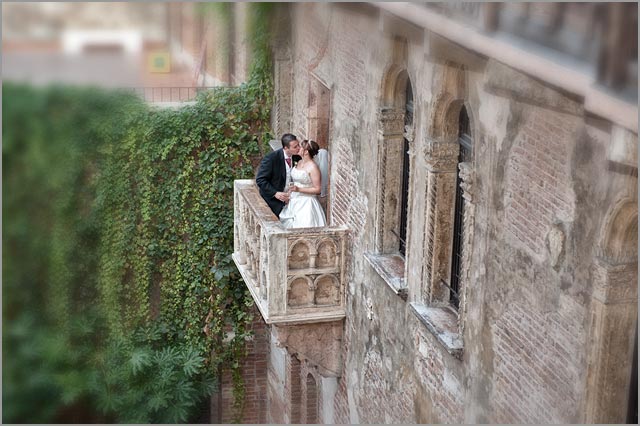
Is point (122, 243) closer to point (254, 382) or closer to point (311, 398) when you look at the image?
point (254, 382)

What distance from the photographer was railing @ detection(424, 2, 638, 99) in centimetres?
550

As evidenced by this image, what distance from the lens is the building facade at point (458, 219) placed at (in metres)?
6.50

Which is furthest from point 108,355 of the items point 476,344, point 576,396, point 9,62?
point 576,396

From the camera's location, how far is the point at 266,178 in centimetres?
1223

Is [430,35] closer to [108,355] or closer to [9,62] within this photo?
[9,62]

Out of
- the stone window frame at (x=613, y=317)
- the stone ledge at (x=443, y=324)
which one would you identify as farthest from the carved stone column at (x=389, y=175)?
the stone window frame at (x=613, y=317)

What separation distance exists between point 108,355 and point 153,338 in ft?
2.09

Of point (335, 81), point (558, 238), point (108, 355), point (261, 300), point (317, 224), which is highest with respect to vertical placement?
point (335, 81)

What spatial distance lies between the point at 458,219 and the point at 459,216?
30 millimetres

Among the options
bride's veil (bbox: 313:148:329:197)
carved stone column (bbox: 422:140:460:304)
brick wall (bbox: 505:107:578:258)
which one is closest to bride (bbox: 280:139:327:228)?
bride's veil (bbox: 313:148:329:197)

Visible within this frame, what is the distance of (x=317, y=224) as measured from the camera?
11906 mm

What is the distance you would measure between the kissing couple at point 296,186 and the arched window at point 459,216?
2678mm

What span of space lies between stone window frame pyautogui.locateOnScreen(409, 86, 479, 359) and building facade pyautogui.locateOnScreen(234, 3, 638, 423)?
0.02 m

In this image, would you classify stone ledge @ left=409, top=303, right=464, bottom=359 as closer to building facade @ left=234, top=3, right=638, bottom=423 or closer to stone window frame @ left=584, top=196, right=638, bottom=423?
building facade @ left=234, top=3, right=638, bottom=423
